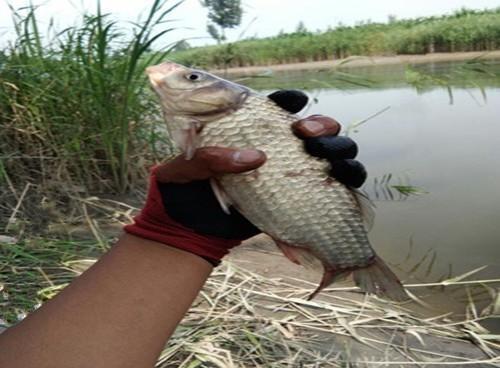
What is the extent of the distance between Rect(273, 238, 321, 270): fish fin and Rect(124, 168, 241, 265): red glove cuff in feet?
0.38

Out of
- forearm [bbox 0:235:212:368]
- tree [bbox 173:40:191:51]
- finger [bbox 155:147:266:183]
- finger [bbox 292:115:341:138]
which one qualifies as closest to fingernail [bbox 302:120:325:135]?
finger [bbox 292:115:341:138]

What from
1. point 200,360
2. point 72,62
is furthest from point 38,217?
point 200,360

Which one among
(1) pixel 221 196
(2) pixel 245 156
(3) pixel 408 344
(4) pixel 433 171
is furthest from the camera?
(4) pixel 433 171

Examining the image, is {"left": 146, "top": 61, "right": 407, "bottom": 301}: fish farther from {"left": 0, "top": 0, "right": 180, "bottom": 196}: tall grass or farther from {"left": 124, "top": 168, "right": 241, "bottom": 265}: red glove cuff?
{"left": 0, "top": 0, "right": 180, "bottom": 196}: tall grass

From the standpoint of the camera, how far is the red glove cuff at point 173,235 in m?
1.16

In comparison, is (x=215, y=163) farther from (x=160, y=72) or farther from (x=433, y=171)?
(x=433, y=171)

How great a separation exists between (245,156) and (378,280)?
452 mm

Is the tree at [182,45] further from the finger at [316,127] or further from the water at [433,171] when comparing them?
the finger at [316,127]

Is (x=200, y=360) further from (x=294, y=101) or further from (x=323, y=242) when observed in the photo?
(x=294, y=101)

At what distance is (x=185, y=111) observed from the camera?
3.74 feet

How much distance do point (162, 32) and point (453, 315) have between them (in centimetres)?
197

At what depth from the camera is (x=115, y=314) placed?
111cm

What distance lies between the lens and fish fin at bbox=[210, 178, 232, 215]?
1.20 metres

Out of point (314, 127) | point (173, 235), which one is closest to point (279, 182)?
point (314, 127)
